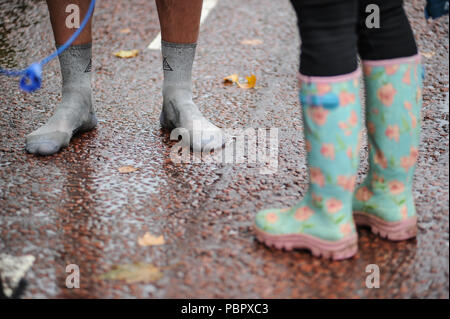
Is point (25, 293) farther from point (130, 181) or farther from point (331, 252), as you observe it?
point (331, 252)

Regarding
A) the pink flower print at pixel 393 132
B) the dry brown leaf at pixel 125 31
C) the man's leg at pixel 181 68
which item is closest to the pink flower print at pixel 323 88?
the pink flower print at pixel 393 132

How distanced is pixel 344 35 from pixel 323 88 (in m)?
0.13

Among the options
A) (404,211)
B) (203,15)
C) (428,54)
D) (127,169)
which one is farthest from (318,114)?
(203,15)

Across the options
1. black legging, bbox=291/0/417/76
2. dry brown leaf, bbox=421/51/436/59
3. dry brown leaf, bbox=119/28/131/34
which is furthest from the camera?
dry brown leaf, bbox=119/28/131/34

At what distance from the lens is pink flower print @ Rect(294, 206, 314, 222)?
1.51 meters

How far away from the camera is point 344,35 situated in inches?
52.5

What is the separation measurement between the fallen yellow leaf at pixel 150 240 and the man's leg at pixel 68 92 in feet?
2.34

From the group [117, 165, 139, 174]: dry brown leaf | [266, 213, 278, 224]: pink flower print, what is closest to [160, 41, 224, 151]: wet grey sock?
[117, 165, 139, 174]: dry brown leaf

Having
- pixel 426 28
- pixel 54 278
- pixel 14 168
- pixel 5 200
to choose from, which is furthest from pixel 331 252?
pixel 426 28

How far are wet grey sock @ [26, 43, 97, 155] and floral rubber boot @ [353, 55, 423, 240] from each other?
46.9 inches

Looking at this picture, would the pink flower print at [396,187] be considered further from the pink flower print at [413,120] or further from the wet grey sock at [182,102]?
the wet grey sock at [182,102]

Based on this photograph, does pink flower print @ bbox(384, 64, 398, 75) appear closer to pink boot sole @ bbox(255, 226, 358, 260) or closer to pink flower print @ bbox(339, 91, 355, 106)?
pink flower print @ bbox(339, 91, 355, 106)
